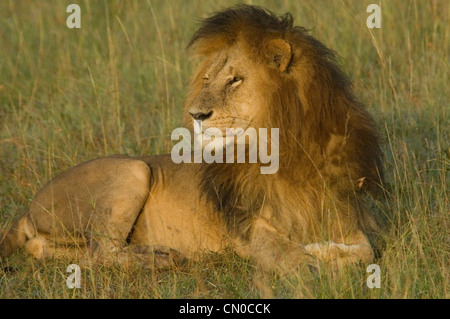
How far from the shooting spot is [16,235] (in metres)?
4.86

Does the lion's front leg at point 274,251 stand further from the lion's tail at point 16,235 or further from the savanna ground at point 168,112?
the lion's tail at point 16,235

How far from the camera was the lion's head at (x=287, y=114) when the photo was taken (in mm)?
4051

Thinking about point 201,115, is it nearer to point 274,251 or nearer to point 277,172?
point 277,172

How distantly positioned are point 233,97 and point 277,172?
474 millimetres

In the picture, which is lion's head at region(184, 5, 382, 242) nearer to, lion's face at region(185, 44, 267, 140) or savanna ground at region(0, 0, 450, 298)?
lion's face at region(185, 44, 267, 140)

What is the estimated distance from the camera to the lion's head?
4051 mm

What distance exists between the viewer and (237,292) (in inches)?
150

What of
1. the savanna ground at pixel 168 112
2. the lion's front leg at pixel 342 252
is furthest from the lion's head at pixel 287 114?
the savanna ground at pixel 168 112

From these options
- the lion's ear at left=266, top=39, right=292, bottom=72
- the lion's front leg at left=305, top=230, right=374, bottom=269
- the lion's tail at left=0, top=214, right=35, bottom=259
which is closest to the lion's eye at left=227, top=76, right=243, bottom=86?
the lion's ear at left=266, top=39, right=292, bottom=72

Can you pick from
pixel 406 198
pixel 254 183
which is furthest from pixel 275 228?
pixel 406 198

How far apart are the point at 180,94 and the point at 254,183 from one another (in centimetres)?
273

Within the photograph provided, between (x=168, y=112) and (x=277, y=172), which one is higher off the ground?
(x=168, y=112)

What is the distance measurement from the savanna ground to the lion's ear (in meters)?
1.07

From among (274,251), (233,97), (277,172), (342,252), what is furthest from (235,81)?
(342,252)
